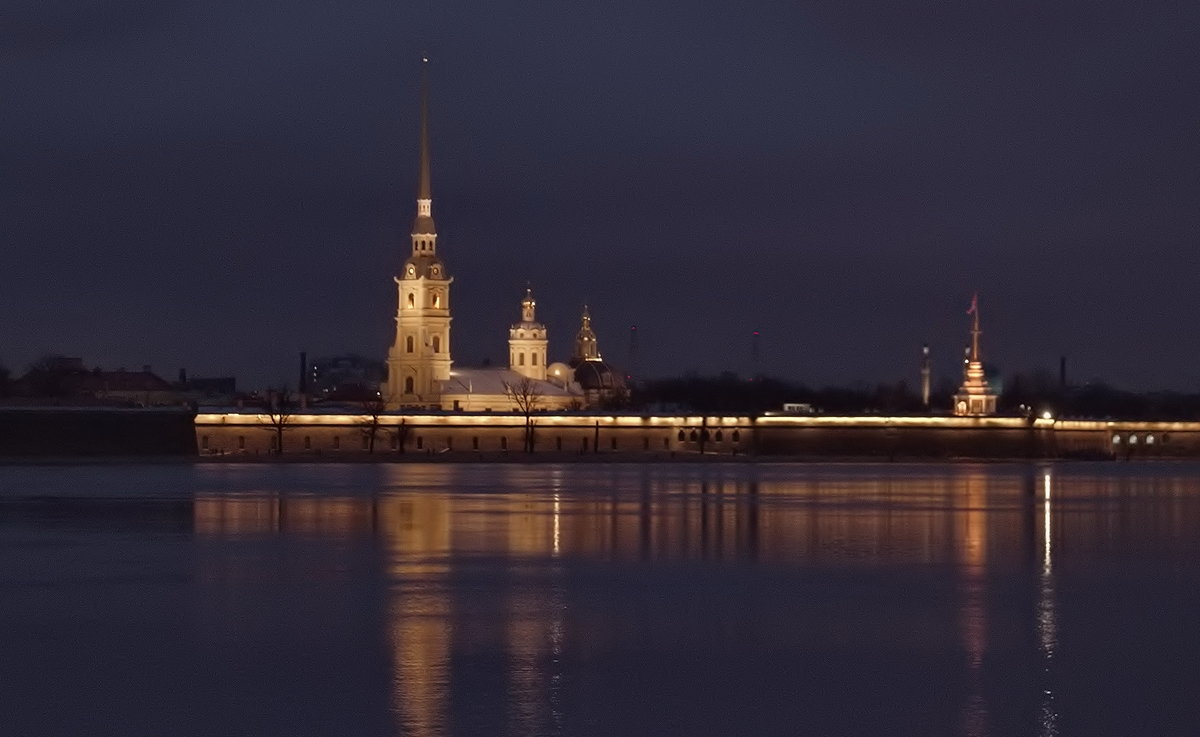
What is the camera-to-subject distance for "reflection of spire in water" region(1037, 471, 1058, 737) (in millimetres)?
14328

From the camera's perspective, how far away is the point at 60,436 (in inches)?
3696

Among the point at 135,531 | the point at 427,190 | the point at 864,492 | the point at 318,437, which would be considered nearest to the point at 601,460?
the point at 318,437

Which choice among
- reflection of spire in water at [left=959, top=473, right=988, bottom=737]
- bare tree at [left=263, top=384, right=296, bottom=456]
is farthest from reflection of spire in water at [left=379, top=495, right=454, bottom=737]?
bare tree at [left=263, top=384, right=296, bottom=456]

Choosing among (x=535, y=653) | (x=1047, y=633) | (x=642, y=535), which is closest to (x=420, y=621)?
(x=535, y=653)

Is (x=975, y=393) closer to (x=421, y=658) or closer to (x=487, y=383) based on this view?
(x=487, y=383)

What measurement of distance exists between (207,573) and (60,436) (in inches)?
2845

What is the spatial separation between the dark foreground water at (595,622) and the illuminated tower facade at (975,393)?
254 feet

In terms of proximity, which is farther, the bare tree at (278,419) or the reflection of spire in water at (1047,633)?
the bare tree at (278,419)

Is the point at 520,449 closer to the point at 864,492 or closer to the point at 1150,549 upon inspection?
the point at 864,492

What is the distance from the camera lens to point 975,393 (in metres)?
116

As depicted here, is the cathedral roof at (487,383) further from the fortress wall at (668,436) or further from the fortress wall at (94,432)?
the fortress wall at (94,432)

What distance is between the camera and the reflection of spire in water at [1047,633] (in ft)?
47.0

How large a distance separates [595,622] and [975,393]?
99.3 meters

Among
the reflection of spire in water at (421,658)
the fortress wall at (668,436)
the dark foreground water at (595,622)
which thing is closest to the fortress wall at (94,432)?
the fortress wall at (668,436)
